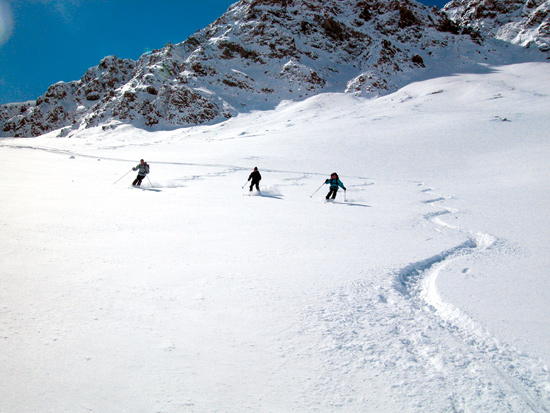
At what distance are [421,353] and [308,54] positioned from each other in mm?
88741

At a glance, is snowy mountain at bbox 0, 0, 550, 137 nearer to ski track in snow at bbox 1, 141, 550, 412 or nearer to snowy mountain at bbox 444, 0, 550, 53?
snowy mountain at bbox 444, 0, 550, 53

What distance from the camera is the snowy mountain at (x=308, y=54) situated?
207 feet

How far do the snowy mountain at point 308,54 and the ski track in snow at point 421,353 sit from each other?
58.4 metres

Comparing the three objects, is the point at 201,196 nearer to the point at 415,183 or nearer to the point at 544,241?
the point at 544,241

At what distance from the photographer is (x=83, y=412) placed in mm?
1732

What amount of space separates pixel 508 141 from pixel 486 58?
2644 inches

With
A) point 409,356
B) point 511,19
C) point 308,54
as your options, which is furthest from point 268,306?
point 511,19

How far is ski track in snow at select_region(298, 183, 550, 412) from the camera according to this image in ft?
6.48

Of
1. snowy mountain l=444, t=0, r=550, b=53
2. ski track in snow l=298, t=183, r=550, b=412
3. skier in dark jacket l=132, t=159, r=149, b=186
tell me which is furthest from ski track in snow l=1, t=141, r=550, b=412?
snowy mountain l=444, t=0, r=550, b=53

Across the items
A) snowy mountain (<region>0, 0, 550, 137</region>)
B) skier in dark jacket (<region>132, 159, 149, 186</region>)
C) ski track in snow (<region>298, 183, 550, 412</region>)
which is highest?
snowy mountain (<region>0, 0, 550, 137</region>)

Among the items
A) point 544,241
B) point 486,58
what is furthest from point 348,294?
point 486,58

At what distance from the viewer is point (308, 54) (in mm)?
79250

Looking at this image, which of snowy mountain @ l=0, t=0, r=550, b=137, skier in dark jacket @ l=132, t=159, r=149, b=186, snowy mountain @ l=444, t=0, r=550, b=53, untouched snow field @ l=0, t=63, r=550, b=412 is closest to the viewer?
untouched snow field @ l=0, t=63, r=550, b=412

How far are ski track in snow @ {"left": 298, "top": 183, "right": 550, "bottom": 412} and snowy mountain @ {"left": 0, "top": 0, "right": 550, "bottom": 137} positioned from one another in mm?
58379
